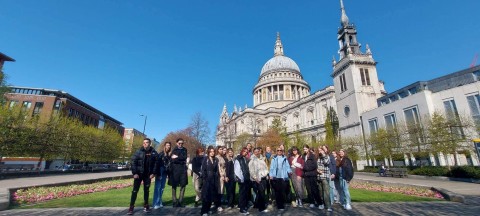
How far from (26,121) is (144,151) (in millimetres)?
25062

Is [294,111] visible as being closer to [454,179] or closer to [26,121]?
[454,179]

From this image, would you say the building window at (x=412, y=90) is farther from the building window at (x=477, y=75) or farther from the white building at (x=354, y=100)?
the building window at (x=477, y=75)

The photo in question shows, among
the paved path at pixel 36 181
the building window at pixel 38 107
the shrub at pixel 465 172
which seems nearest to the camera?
the paved path at pixel 36 181

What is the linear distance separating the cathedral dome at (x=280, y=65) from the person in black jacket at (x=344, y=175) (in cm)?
8224

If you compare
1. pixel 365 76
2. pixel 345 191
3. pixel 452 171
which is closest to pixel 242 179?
pixel 345 191

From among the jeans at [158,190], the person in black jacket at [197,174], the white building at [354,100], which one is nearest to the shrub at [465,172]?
the white building at [354,100]

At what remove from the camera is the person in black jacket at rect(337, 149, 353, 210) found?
798 cm

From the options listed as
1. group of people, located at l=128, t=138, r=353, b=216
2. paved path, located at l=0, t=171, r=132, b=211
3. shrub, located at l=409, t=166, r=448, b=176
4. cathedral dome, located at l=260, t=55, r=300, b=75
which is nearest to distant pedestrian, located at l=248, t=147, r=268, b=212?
group of people, located at l=128, t=138, r=353, b=216

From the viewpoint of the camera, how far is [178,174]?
313 inches

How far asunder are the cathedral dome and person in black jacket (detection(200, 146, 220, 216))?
3308 inches

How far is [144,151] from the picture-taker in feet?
24.9

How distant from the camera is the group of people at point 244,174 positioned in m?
7.46

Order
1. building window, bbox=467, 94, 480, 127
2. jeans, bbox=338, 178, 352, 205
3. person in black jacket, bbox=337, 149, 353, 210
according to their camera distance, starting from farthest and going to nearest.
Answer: building window, bbox=467, 94, 480, 127 < person in black jacket, bbox=337, 149, 353, 210 < jeans, bbox=338, 178, 352, 205

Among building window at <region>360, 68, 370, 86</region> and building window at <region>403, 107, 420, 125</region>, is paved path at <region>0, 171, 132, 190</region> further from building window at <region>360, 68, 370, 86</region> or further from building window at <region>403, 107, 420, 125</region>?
building window at <region>360, 68, 370, 86</region>
